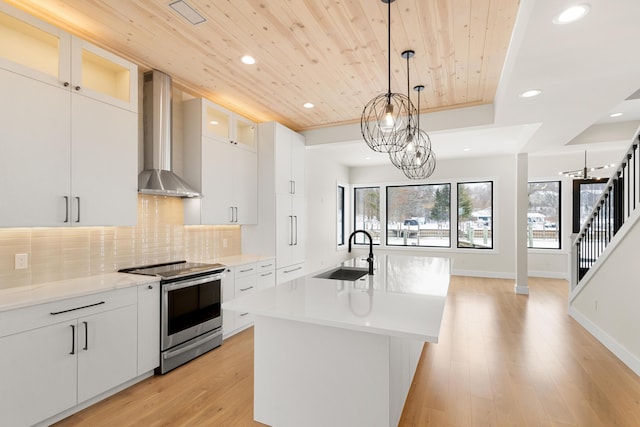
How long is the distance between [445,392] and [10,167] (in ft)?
11.7

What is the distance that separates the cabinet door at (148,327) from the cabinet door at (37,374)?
1.64ft

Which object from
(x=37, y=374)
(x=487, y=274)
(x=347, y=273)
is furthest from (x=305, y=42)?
(x=487, y=274)

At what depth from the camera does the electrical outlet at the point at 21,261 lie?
7.78 feet

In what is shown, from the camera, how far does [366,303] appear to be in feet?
6.10

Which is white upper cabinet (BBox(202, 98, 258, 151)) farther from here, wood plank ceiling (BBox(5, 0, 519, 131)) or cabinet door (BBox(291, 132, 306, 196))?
cabinet door (BBox(291, 132, 306, 196))

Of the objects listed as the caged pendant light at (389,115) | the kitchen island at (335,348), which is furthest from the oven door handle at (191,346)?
the caged pendant light at (389,115)

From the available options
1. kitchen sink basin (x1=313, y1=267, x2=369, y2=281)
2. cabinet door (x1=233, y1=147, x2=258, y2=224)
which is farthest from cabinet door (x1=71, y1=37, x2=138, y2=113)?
kitchen sink basin (x1=313, y1=267, x2=369, y2=281)

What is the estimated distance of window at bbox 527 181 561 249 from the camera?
728cm

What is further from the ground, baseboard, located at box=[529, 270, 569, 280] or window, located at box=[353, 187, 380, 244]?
window, located at box=[353, 187, 380, 244]

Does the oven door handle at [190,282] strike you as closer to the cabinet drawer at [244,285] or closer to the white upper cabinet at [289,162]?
the cabinet drawer at [244,285]

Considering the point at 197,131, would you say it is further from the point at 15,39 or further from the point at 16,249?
the point at 16,249

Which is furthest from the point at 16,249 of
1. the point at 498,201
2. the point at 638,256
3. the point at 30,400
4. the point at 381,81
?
the point at 498,201

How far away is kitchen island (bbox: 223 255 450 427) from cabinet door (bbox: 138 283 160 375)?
47.7 inches

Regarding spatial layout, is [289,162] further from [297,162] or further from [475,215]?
[475,215]
